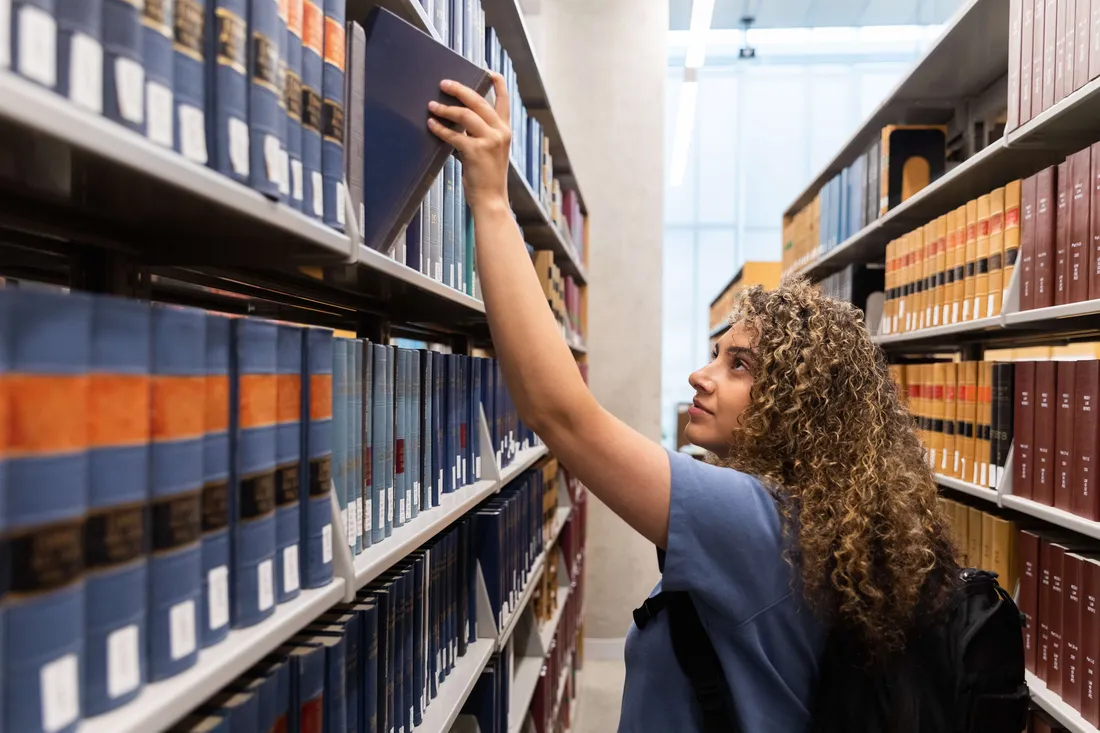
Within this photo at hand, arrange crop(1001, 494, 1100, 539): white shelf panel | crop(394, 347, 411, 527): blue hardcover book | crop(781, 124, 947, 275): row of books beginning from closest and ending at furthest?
crop(394, 347, 411, 527): blue hardcover book < crop(1001, 494, 1100, 539): white shelf panel < crop(781, 124, 947, 275): row of books

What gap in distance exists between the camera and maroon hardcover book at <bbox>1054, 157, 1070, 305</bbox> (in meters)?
1.83

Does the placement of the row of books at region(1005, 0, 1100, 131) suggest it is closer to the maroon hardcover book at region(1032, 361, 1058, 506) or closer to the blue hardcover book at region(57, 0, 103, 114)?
the maroon hardcover book at region(1032, 361, 1058, 506)

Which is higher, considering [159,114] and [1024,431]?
[159,114]

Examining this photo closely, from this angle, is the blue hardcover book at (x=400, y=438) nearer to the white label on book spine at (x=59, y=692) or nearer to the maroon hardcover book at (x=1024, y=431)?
the white label on book spine at (x=59, y=692)

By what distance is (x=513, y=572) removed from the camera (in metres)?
2.09

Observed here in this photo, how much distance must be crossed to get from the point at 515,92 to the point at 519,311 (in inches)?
51.0

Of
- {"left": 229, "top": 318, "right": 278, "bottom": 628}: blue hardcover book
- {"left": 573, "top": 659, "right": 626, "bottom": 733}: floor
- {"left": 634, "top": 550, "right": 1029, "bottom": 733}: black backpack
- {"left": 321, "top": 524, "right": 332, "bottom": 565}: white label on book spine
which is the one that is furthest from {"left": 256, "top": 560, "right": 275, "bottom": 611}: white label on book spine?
{"left": 573, "top": 659, "right": 626, "bottom": 733}: floor

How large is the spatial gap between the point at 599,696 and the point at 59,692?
151 inches

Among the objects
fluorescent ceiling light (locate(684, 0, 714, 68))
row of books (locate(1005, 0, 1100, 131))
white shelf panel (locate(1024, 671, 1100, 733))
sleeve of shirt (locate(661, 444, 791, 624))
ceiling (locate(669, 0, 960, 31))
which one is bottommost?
white shelf panel (locate(1024, 671, 1100, 733))

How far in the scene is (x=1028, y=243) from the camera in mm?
2002

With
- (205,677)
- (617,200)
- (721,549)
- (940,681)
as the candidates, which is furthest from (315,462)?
(617,200)

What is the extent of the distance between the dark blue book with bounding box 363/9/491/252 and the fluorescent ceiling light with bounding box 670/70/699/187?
3394 millimetres

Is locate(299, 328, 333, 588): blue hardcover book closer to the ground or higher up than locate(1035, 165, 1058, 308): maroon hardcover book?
closer to the ground

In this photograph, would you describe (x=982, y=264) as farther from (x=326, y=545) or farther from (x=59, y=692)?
(x=59, y=692)
